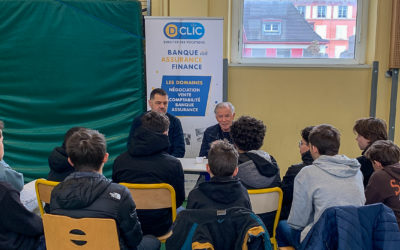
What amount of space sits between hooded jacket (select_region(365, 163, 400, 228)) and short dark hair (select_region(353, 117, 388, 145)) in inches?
23.9

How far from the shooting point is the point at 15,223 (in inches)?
65.6

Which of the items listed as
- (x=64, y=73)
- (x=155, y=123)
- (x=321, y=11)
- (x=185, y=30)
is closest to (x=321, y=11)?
(x=321, y=11)

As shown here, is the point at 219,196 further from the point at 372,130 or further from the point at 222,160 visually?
the point at 372,130

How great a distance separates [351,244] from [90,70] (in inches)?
135

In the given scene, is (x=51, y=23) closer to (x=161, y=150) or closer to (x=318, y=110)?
(x=161, y=150)

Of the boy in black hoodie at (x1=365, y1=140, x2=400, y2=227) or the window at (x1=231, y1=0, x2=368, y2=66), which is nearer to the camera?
the boy in black hoodie at (x1=365, y1=140, x2=400, y2=227)

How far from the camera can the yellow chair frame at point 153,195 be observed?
1970 mm

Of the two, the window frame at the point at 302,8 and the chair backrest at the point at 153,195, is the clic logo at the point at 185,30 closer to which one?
the window frame at the point at 302,8


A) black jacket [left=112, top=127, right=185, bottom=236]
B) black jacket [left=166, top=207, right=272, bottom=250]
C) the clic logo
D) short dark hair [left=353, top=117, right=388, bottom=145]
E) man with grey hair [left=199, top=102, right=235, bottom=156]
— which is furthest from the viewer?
the clic logo

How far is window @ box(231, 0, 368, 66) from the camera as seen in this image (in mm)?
4375

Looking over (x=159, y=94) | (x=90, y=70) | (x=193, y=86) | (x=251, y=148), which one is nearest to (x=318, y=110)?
(x=193, y=86)

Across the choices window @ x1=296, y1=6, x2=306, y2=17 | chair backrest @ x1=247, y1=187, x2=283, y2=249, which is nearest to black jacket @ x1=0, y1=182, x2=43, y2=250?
chair backrest @ x1=247, y1=187, x2=283, y2=249

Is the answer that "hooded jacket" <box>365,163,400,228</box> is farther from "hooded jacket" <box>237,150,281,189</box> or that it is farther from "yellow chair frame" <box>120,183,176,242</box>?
"yellow chair frame" <box>120,183,176,242</box>

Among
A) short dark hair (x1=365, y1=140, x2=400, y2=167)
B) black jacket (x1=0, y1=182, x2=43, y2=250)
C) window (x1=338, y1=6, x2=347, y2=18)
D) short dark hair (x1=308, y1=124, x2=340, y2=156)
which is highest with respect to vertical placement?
window (x1=338, y1=6, x2=347, y2=18)
